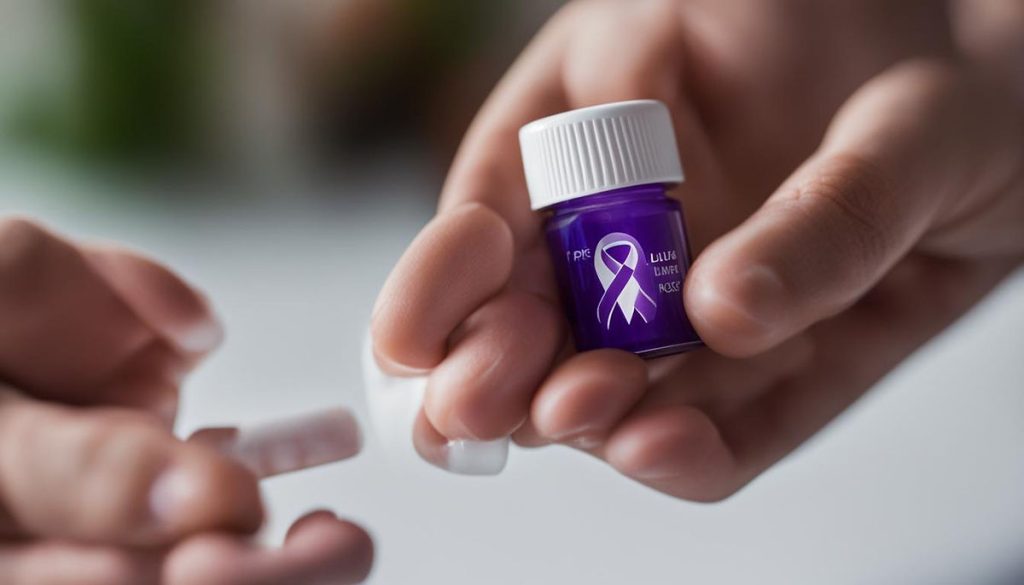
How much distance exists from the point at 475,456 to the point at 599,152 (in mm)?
170

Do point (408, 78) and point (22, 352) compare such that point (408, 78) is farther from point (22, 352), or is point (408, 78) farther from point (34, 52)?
point (22, 352)

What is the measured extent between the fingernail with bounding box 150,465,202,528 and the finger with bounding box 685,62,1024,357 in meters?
0.24

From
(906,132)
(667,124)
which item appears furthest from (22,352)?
(906,132)

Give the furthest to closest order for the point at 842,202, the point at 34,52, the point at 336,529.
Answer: the point at 34,52, the point at 842,202, the point at 336,529

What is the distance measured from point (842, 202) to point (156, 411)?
40 centimetres

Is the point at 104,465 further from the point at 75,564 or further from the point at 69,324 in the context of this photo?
the point at 69,324

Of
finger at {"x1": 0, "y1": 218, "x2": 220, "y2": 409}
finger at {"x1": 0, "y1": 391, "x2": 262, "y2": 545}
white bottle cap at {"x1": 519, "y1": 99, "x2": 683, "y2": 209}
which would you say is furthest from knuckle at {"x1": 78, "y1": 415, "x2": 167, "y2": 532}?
white bottle cap at {"x1": 519, "y1": 99, "x2": 683, "y2": 209}

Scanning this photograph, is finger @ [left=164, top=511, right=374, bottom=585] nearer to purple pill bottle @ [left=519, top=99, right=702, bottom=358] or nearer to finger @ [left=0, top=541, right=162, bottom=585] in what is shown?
finger @ [left=0, top=541, right=162, bottom=585]

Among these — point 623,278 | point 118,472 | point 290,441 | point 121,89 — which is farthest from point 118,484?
point 121,89

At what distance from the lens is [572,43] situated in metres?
0.76

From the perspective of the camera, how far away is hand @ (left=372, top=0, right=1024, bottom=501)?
482 millimetres

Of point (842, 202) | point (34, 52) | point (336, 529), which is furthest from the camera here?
point (34, 52)

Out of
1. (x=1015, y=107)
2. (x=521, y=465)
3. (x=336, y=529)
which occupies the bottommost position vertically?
(x=521, y=465)

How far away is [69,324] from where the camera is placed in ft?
1.83
